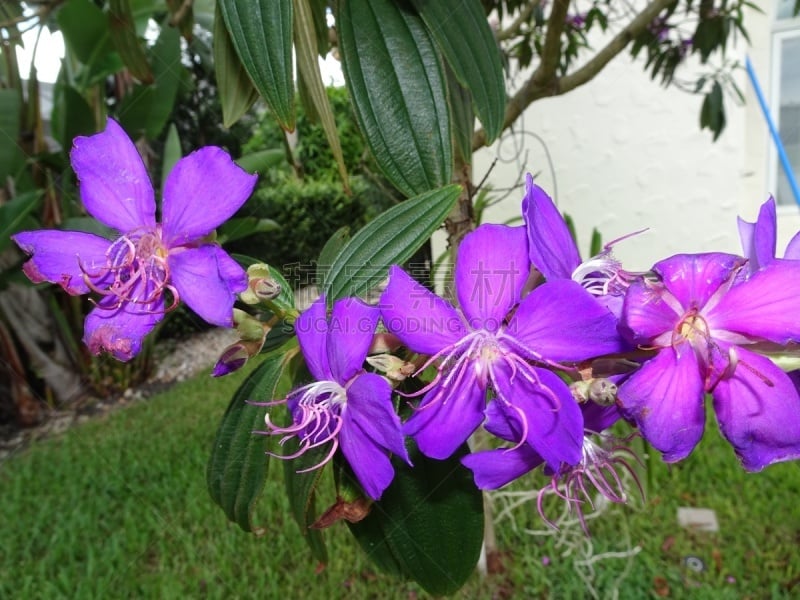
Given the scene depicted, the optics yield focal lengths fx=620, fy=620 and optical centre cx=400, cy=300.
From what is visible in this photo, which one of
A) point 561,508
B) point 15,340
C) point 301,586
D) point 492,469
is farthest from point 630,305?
point 15,340

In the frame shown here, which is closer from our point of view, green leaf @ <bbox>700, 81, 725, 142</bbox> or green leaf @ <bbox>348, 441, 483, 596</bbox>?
green leaf @ <bbox>348, 441, 483, 596</bbox>

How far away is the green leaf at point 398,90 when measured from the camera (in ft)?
1.82

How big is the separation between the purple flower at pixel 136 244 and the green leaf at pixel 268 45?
0.51 ft

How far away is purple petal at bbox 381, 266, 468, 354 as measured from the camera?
0.38 metres

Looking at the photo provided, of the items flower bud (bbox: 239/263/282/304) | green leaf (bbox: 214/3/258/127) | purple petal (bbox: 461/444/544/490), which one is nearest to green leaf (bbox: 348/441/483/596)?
purple petal (bbox: 461/444/544/490)

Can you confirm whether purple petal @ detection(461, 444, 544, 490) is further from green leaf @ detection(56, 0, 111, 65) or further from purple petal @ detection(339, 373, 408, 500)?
green leaf @ detection(56, 0, 111, 65)

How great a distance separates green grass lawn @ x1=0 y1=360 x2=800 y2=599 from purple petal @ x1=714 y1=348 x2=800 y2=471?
1.14 meters

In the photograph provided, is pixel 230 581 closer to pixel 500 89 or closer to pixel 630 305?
pixel 500 89

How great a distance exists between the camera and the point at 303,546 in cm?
165

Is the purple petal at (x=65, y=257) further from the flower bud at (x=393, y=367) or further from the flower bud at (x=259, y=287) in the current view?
the flower bud at (x=393, y=367)

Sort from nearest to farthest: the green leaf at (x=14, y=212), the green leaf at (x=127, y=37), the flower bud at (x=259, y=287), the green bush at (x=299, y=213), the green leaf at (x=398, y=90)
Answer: the flower bud at (x=259, y=287), the green leaf at (x=398, y=90), the green leaf at (x=127, y=37), the green leaf at (x=14, y=212), the green bush at (x=299, y=213)

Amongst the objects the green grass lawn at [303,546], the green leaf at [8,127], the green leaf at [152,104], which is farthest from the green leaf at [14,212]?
the green grass lawn at [303,546]

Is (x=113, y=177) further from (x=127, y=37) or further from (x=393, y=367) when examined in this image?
(x=127, y=37)

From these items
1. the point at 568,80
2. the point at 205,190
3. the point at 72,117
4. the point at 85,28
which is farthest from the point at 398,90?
the point at 72,117
